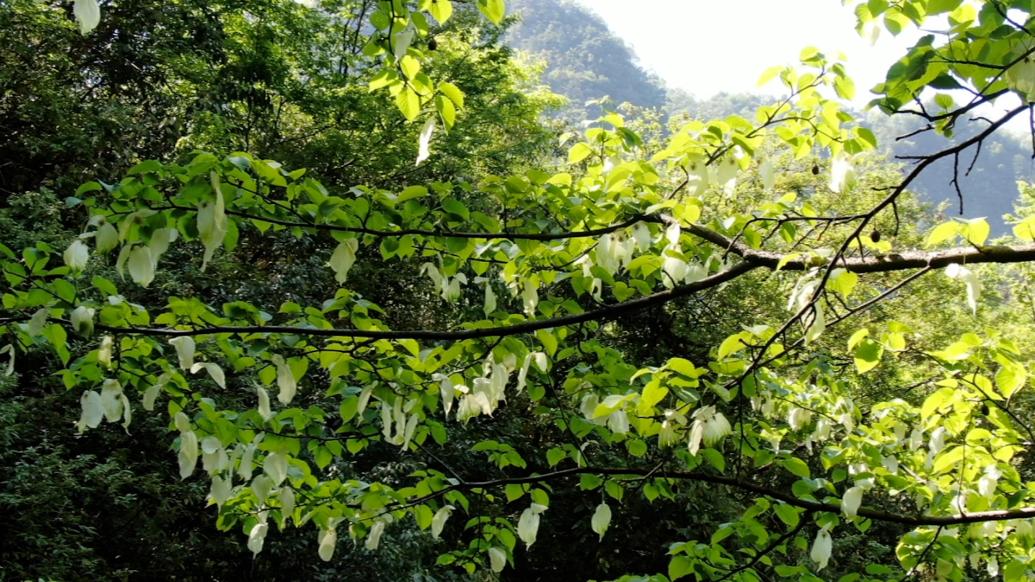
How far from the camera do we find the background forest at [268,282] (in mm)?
4621

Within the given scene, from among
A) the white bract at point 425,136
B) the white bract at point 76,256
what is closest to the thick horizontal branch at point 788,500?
the white bract at point 425,136

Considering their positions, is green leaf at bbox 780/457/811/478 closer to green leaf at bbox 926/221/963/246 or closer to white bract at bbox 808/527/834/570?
white bract at bbox 808/527/834/570

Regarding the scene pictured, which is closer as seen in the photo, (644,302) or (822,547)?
(644,302)

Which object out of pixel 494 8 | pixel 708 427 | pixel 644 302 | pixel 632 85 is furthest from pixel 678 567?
pixel 632 85

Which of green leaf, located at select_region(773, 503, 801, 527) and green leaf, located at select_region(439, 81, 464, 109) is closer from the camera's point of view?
green leaf, located at select_region(439, 81, 464, 109)

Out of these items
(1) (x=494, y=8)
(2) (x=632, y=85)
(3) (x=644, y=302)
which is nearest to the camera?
(1) (x=494, y=8)

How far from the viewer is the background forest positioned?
4621 mm

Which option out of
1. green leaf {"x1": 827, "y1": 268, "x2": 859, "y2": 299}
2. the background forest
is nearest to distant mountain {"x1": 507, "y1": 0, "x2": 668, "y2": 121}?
the background forest

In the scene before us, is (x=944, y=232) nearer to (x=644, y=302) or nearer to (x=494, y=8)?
(x=644, y=302)

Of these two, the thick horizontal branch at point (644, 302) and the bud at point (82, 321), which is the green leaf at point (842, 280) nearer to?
the thick horizontal branch at point (644, 302)

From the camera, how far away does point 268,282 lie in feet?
20.9

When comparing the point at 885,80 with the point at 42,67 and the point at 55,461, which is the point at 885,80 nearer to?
the point at 55,461

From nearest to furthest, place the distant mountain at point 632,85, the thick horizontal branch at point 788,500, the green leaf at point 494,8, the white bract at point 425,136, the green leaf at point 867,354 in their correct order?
the green leaf at point 494,8 < the white bract at point 425,136 < the green leaf at point 867,354 < the thick horizontal branch at point 788,500 < the distant mountain at point 632,85

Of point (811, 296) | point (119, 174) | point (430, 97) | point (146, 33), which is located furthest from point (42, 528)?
point (146, 33)
